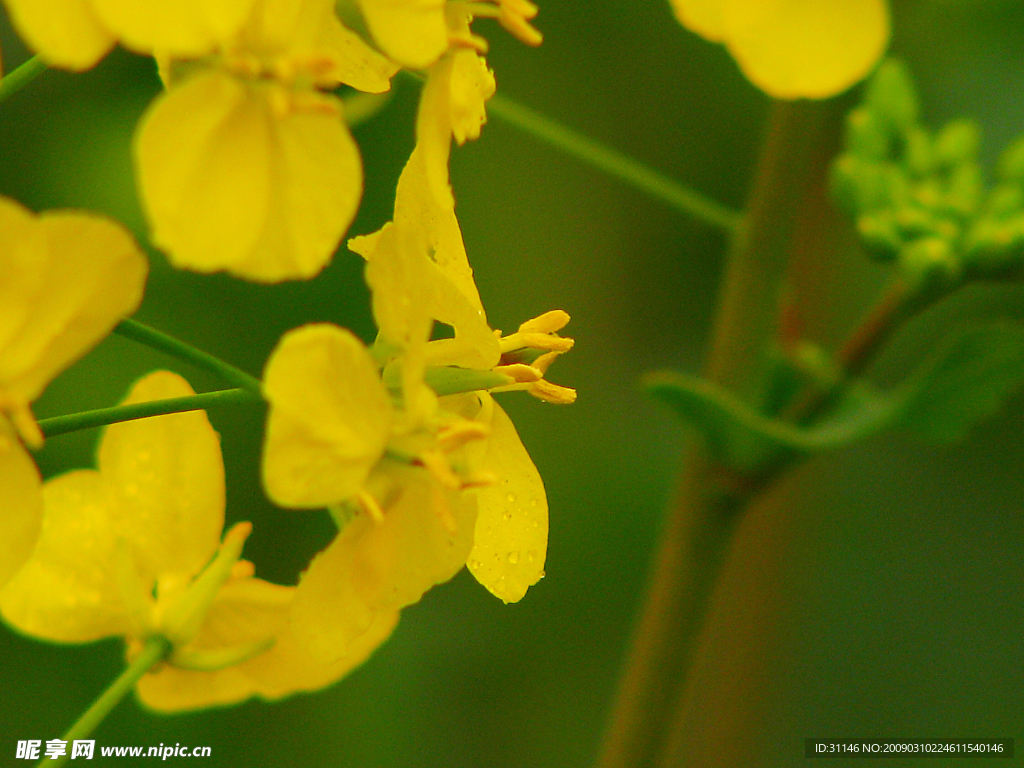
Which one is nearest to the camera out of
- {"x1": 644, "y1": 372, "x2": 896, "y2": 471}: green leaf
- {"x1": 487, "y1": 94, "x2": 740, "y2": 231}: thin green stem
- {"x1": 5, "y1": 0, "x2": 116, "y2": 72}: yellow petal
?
{"x1": 5, "y1": 0, "x2": 116, "y2": 72}: yellow petal

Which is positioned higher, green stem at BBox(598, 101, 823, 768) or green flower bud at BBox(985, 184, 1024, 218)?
green flower bud at BBox(985, 184, 1024, 218)

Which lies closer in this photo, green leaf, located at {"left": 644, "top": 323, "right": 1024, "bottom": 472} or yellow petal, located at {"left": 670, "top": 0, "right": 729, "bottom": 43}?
yellow petal, located at {"left": 670, "top": 0, "right": 729, "bottom": 43}

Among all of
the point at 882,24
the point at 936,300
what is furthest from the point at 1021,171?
the point at 882,24

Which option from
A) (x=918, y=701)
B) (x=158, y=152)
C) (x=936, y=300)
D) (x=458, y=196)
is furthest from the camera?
(x=918, y=701)

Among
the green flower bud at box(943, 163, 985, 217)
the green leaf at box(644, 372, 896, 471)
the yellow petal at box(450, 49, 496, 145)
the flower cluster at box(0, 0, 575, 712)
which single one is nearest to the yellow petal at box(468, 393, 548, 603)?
the flower cluster at box(0, 0, 575, 712)

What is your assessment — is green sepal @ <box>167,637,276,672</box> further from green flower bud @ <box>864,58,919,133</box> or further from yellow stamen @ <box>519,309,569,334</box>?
green flower bud @ <box>864,58,919,133</box>

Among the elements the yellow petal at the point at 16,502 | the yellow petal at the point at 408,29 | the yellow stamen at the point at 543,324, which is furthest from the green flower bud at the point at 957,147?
the yellow petal at the point at 16,502

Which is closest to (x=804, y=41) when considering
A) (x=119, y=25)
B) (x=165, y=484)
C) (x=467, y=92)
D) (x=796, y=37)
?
(x=796, y=37)

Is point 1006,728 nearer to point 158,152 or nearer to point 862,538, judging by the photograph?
point 862,538

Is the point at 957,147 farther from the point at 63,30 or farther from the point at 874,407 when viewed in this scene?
the point at 63,30
